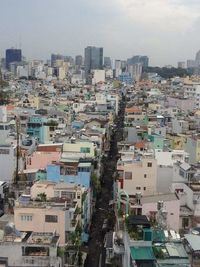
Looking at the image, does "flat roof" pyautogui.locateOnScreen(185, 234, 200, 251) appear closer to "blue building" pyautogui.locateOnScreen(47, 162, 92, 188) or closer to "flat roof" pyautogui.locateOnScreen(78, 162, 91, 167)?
"blue building" pyautogui.locateOnScreen(47, 162, 92, 188)

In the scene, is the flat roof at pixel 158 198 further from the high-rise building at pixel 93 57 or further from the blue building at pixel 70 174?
the high-rise building at pixel 93 57

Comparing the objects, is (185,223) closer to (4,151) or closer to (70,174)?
(70,174)

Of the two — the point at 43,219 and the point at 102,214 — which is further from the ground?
the point at 43,219

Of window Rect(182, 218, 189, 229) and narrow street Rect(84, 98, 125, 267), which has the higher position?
window Rect(182, 218, 189, 229)

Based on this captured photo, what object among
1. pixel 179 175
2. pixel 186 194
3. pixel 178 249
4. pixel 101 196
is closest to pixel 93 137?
pixel 101 196

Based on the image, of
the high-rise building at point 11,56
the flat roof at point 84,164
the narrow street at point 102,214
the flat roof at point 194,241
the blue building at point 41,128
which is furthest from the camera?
the high-rise building at point 11,56

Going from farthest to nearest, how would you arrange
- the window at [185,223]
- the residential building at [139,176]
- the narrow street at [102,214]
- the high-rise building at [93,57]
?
1. the high-rise building at [93,57]
2. the residential building at [139,176]
3. the narrow street at [102,214]
4. the window at [185,223]

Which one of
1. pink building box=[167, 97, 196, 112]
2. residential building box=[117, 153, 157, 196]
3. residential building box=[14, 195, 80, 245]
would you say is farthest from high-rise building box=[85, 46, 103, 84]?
residential building box=[14, 195, 80, 245]

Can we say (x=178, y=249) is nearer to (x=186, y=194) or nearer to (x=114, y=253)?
(x=114, y=253)

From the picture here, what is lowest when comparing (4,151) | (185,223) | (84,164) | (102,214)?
(102,214)

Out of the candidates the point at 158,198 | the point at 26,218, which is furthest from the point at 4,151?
the point at 158,198

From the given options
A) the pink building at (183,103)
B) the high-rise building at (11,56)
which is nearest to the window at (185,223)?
the pink building at (183,103)
